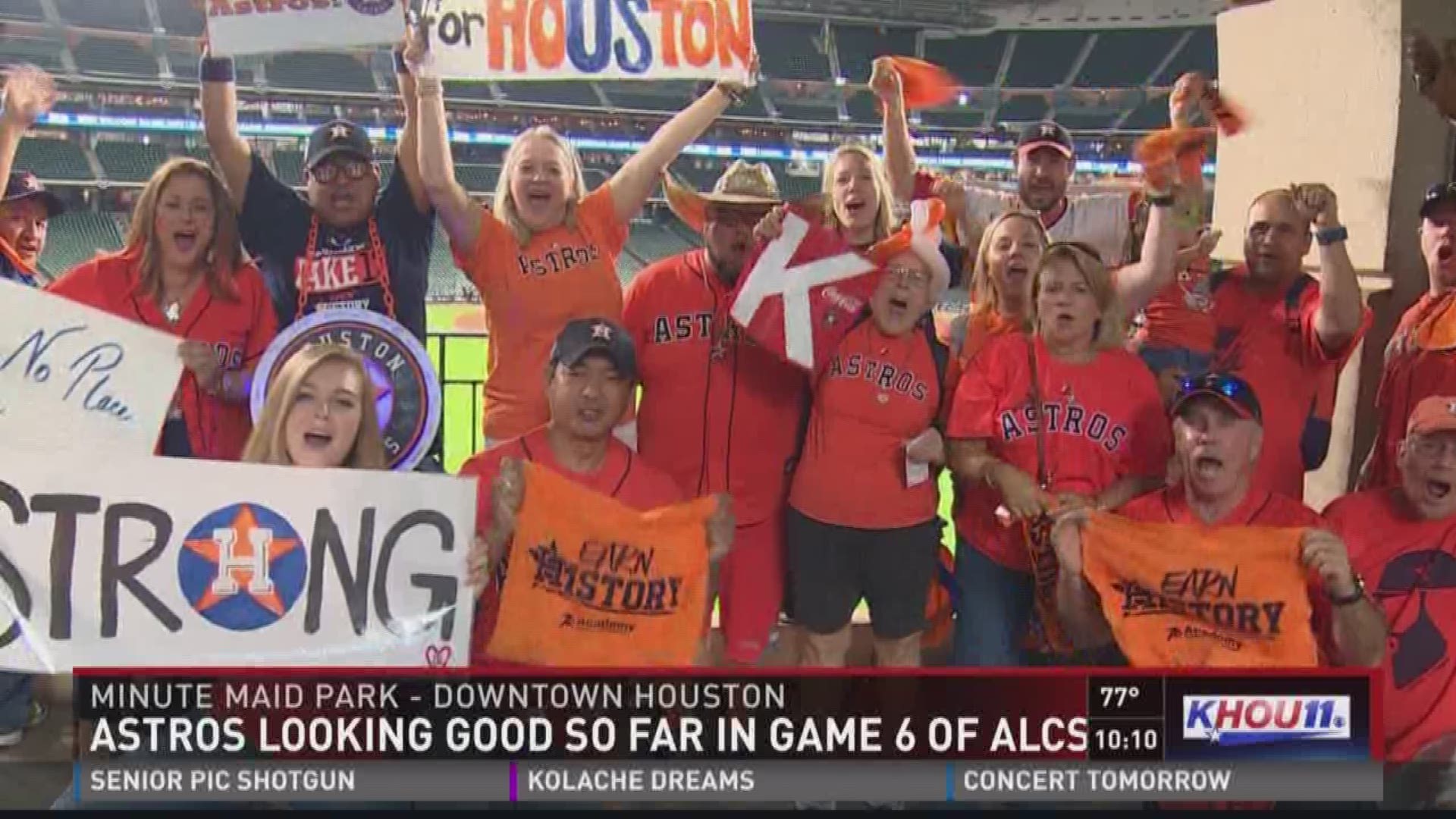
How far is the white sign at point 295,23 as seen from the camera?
8.44 feet

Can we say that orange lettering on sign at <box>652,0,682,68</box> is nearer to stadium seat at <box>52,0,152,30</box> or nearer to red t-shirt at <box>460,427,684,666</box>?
red t-shirt at <box>460,427,684,666</box>

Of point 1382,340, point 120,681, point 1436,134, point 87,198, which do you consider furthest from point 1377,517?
point 87,198

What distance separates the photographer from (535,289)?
108 inches

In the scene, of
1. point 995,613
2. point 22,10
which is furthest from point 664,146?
point 22,10

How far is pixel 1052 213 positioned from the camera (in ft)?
9.70

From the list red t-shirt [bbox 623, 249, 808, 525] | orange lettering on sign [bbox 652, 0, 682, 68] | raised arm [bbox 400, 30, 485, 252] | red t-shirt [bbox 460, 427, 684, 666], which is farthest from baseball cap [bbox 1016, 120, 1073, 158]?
raised arm [bbox 400, 30, 485, 252]

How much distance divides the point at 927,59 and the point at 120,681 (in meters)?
2.51

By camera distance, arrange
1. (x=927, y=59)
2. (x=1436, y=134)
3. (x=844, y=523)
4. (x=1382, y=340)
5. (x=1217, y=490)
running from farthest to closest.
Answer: (x=1382, y=340), (x=1436, y=134), (x=927, y=59), (x=844, y=523), (x=1217, y=490)

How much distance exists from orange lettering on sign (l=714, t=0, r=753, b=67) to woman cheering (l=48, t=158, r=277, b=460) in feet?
4.11

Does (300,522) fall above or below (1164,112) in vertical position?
below

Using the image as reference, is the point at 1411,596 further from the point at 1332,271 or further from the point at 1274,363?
the point at 1332,271

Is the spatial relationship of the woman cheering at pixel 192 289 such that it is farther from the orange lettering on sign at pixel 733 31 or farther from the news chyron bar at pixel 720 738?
the orange lettering on sign at pixel 733 31

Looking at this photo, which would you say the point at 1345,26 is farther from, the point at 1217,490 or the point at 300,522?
the point at 300,522

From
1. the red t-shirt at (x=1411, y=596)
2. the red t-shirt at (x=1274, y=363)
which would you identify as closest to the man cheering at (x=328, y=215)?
the red t-shirt at (x=1274, y=363)
